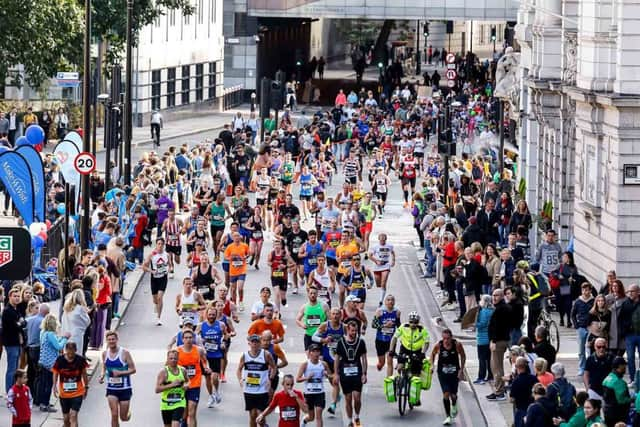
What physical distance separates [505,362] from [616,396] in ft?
22.7

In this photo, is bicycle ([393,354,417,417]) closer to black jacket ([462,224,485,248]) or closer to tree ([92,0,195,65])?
black jacket ([462,224,485,248])

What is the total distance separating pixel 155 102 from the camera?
78.2 m

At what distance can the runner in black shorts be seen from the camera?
998 inches

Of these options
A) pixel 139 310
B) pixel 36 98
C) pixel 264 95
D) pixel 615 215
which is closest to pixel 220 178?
pixel 139 310

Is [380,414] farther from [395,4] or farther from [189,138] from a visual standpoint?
[395,4]

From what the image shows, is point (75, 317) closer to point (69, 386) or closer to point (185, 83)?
point (69, 386)

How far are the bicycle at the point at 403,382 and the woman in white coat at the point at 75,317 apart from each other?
4.21 meters

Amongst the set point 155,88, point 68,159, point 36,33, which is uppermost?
point 36,33

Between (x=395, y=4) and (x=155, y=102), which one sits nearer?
(x=155, y=102)

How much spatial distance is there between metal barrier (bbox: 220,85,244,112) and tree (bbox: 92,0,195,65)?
69.9ft

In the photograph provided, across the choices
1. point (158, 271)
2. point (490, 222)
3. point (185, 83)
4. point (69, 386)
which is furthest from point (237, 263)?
point (185, 83)

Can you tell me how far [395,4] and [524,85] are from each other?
1553 inches

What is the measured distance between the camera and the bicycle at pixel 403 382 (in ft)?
84.6

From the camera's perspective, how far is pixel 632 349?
27.2 meters
